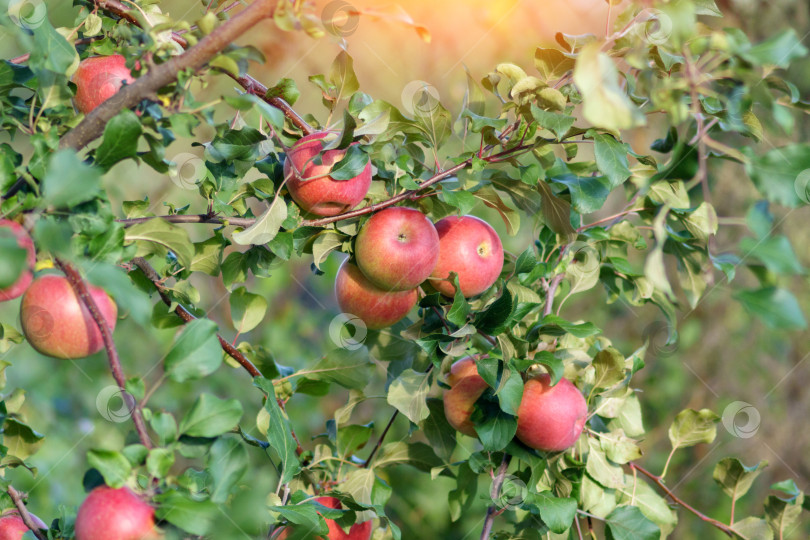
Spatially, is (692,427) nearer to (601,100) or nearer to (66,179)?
(601,100)

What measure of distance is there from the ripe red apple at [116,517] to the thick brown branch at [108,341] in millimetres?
35

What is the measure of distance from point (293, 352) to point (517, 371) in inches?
59.8

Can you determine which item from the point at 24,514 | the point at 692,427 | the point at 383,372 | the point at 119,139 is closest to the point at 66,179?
the point at 119,139

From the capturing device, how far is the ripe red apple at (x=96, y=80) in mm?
610

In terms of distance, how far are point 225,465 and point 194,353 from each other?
0.24 ft

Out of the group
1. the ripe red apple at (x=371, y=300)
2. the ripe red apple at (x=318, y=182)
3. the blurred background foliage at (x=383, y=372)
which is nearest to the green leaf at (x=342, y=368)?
the ripe red apple at (x=371, y=300)

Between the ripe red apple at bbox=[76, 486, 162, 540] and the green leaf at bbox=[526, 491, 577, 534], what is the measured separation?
331mm

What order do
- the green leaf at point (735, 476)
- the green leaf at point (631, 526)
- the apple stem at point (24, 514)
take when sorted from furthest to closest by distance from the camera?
the green leaf at point (735, 476), the green leaf at point (631, 526), the apple stem at point (24, 514)

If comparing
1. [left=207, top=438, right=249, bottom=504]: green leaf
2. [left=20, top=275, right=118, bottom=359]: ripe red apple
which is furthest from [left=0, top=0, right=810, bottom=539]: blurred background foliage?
[left=207, top=438, right=249, bottom=504]: green leaf

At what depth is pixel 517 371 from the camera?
626 mm

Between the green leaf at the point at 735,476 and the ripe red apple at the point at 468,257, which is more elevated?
the ripe red apple at the point at 468,257

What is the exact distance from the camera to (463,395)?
0.71m

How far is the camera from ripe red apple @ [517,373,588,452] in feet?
2.18

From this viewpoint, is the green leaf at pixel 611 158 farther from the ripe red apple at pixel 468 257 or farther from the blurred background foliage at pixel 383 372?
the blurred background foliage at pixel 383 372
